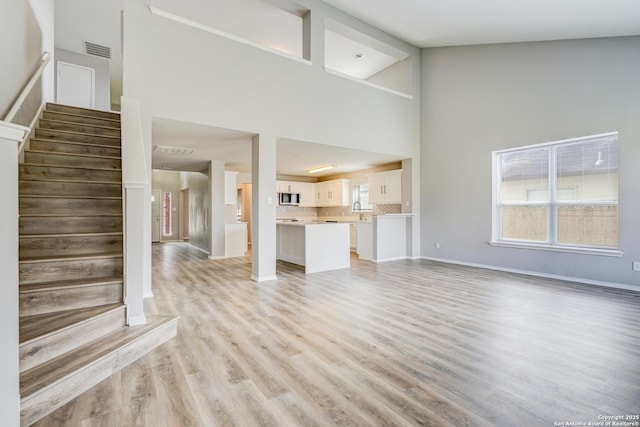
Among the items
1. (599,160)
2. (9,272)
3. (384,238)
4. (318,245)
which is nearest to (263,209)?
(318,245)

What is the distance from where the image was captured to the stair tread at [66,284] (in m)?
2.20

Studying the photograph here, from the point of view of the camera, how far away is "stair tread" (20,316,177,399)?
166cm

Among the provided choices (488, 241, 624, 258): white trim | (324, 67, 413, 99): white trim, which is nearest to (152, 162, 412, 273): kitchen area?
(324, 67, 413, 99): white trim

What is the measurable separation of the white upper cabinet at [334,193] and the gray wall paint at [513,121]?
112 inches

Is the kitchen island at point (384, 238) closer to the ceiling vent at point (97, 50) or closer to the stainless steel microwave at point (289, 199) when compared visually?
the stainless steel microwave at point (289, 199)

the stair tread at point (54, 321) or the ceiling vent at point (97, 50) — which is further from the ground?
the ceiling vent at point (97, 50)

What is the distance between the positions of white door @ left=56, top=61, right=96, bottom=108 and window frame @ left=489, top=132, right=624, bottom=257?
918 cm

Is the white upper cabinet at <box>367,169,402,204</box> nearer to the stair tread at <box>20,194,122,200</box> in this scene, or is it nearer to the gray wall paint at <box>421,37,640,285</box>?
the gray wall paint at <box>421,37,640,285</box>

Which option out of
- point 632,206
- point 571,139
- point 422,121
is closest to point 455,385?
point 632,206

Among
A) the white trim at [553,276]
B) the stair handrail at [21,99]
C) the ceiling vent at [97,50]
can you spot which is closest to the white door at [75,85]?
the ceiling vent at [97,50]

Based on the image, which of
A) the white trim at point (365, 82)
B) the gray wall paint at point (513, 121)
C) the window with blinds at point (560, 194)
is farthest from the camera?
the white trim at point (365, 82)

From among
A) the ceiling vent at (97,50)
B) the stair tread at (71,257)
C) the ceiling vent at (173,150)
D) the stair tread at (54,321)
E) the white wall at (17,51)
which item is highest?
the ceiling vent at (97,50)

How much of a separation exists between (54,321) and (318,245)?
4081 millimetres

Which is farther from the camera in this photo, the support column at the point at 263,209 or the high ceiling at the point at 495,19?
the support column at the point at 263,209
